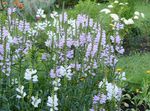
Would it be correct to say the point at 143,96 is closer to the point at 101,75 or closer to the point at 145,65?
the point at 101,75

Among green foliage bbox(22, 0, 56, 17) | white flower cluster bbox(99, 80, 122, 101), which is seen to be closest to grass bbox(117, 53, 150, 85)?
white flower cluster bbox(99, 80, 122, 101)

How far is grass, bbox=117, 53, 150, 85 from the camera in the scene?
4659 mm

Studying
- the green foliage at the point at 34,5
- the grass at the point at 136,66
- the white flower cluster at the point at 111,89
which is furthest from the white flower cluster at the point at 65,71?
the green foliage at the point at 34,5

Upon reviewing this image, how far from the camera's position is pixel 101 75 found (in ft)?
12.0

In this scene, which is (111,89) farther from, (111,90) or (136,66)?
(136,66)

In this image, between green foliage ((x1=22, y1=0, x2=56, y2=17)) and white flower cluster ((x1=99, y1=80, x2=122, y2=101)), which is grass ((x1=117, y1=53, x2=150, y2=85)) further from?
green foliage ((x1=22, y1=0, x2=56, y2=17))

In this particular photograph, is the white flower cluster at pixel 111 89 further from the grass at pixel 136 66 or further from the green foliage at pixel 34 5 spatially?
the green foliage at pixel 34 5

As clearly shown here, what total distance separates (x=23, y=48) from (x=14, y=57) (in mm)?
105

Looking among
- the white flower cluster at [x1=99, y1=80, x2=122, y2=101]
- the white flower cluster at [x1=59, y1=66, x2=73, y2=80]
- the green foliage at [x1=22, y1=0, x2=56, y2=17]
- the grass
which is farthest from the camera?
the green foliage at [x1=22, y1=0, x2=56, y2=17]

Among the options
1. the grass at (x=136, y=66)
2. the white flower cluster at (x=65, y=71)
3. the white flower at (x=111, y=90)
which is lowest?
the grass at (x=136, y=66)

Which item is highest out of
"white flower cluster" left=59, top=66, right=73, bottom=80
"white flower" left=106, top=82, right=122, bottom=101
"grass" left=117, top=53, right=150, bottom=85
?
"white flower cluster" left=59, top=66, right=73, bottom=80

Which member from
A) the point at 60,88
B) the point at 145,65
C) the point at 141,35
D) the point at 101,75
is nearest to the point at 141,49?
the point at 141,35

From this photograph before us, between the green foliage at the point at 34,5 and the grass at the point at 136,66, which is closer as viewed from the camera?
the grass at the point at 136,66

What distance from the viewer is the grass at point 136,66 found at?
183 inches
